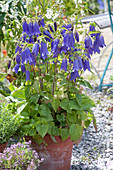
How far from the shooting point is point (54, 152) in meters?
1.94

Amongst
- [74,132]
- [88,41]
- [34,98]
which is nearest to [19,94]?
[34,98]

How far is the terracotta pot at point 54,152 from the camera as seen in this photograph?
6.33 ft

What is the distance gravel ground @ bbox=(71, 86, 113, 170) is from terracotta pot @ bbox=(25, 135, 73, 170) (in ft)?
0.66

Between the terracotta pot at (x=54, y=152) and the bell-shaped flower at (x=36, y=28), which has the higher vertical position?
the bell-shaped flower at (x=36, y=28)

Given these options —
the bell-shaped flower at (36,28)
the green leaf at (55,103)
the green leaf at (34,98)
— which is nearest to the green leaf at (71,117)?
the green leaf at (55,103)

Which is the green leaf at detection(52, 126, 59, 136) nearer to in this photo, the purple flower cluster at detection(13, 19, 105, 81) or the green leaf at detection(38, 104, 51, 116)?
the green leaf at detection(38, 104, 51, 116)

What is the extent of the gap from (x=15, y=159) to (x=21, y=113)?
0.39 m

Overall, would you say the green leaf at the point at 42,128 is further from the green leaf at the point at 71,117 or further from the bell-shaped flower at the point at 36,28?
the bell-shaped flower at the point at 36,28

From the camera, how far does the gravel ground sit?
2137 millimetres

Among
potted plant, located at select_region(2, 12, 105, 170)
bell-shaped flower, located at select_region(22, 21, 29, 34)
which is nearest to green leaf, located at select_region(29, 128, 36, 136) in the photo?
potted plant, located at select_region(2, 12, 105, 170)

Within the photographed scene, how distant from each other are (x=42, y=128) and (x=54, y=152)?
0.24 metres

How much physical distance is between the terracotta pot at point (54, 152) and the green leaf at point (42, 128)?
0.11 metres

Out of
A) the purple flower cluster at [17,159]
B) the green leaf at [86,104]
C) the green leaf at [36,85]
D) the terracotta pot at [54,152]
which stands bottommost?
the terracotta pot at [54,152]

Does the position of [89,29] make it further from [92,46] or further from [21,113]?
Answer: [21,113]
